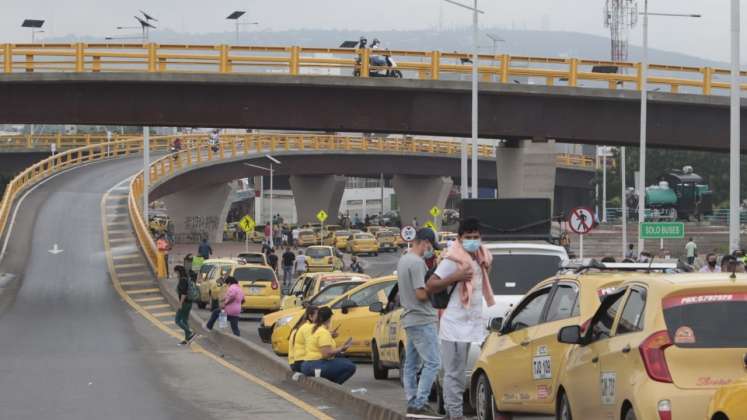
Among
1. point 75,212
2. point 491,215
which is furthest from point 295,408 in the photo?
point 75,212

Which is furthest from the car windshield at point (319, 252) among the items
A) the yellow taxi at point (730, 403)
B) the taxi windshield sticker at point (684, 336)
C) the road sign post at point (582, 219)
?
the yellow taxi at point (730, 403)

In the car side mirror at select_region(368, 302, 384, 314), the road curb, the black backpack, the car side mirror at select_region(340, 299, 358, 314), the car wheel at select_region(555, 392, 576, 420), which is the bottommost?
the road curb

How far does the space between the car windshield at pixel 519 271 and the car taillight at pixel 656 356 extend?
9.28m

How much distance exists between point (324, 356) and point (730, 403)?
11.6m

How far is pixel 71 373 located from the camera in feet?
80.7

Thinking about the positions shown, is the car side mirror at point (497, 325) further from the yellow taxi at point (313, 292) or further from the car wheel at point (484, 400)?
the yellow taxi at point (313, 292)

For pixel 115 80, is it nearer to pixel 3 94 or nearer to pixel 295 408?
pixel 3 94

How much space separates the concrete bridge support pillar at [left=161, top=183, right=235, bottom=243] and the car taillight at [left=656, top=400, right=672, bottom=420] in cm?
9452

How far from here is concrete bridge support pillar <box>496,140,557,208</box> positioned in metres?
50.7

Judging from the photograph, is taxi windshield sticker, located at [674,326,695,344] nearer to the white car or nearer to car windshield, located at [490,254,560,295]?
the white car

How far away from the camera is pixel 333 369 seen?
786 inches

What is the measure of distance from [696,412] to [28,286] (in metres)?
43.9

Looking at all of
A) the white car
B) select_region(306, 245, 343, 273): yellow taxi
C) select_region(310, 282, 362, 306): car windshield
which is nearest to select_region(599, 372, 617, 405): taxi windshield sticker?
the white car

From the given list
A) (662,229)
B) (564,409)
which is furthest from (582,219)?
(564,409)
